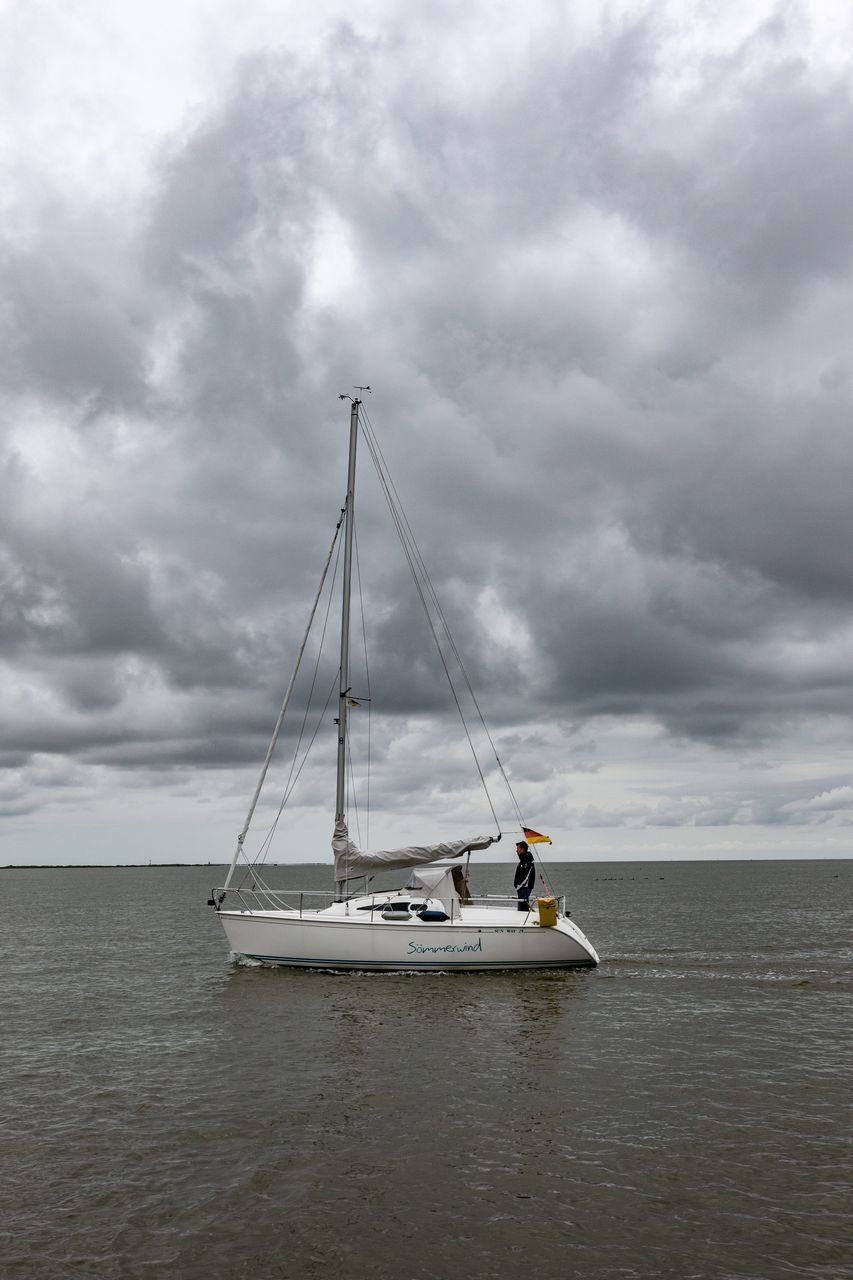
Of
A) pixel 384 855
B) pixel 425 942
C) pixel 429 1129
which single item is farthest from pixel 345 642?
pixel 429 1129

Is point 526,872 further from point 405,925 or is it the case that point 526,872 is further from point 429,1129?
point 429,1129

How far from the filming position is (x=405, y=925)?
1150 inches

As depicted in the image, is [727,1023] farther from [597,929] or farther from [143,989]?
[597,929]

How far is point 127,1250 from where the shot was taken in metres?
10.8

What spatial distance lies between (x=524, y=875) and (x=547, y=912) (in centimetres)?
241

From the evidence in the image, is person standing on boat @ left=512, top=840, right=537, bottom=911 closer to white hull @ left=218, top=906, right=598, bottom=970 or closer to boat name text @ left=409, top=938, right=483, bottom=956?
white hull @ left=218, top=906, right=598, bottom=970

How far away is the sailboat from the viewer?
96.0 ft

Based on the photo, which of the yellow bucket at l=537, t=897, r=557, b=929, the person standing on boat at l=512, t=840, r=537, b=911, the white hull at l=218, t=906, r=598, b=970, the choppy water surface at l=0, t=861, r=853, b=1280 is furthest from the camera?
the person standing on boat at l=512, t=840, r=537, b=911

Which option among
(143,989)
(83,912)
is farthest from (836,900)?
(143,989)

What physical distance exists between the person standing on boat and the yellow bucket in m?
1.32

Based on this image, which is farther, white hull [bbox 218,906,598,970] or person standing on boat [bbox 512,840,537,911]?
person standing on boat [bbox 512,840,537,911]

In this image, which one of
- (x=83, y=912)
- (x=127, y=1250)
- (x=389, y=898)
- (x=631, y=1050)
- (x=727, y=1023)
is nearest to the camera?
(x=127, y=1250)

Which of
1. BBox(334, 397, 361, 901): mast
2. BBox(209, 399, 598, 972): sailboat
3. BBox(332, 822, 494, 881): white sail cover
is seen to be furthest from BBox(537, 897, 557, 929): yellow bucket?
BBox(334, 397, 361, 901): mast

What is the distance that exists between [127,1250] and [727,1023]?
17762 millimetres
